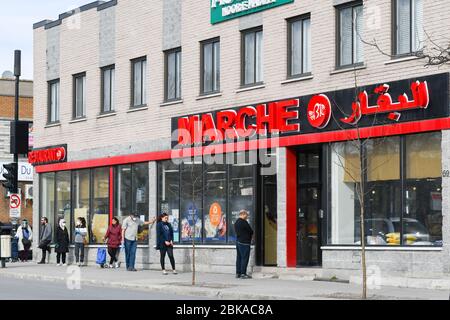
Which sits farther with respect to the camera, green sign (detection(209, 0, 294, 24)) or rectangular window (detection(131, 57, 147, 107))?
rectangular window (detection(131, 57, 147, 107))

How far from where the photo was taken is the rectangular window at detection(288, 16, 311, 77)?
28.1 metres

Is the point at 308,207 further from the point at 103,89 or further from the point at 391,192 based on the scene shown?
the point at 103,89

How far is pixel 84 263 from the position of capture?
120 feet

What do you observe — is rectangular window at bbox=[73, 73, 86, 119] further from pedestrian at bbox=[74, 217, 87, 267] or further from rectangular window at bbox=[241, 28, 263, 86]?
rectangular window at bbox=[241, 28, 263, 86]

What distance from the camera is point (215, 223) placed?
3108cm

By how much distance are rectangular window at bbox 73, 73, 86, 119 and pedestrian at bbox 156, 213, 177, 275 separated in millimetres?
7923

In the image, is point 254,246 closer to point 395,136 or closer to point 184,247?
point 184,247

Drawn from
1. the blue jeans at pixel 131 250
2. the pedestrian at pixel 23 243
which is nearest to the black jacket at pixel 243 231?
the blue jeans at pixel 131 250

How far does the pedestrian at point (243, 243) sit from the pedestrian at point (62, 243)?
1003 centimetres

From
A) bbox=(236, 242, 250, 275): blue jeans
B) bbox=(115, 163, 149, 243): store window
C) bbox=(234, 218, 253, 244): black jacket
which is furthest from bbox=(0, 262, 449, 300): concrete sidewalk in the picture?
bbox=(115, 163, 149, 243): store window

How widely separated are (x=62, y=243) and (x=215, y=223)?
297 inches

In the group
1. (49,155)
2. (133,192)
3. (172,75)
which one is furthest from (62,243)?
(172,75)
